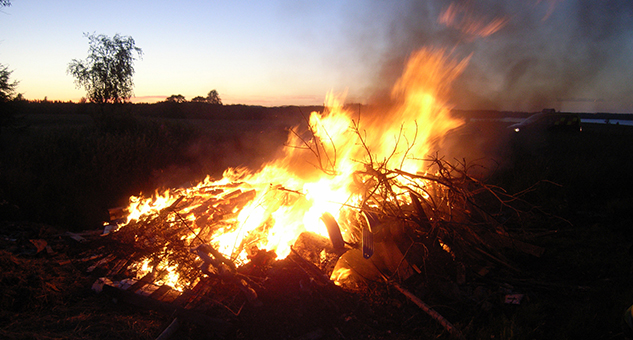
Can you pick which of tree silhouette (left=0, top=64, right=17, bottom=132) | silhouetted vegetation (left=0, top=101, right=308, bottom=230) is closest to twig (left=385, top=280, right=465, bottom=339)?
silhouetted vegetation (left=0, top=101, right=308, bottom=230)

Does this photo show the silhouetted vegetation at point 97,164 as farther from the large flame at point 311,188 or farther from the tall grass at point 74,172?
the large flame at point 311,188

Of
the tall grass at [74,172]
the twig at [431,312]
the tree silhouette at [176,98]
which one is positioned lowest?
the twig at [431,312]

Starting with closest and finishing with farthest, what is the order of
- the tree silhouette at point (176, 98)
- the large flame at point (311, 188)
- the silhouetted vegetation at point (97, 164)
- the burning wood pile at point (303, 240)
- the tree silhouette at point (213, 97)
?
the burning wood pile at point (303, 240)
the large flame at point (311, 188)
the silhouetted vegetation at point (97, 164)
the tree silhouette at point (176, 98)
the tree silhouette at point (213, 97)

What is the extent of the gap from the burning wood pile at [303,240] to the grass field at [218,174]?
0.32 meters

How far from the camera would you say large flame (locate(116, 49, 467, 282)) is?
476 cm

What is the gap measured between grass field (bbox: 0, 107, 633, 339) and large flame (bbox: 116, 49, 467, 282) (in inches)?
58.1

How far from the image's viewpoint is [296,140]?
15.6 metres

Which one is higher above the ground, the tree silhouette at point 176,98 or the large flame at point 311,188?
the tree silhouette at point 176,98

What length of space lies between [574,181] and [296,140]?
11.2 m

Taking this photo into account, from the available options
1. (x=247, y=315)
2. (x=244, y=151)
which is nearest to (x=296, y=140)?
(x=244, y=151)

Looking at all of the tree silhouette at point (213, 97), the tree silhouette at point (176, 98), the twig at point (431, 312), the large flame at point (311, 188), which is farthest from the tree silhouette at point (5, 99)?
the tree silhouette at point (213, 97)

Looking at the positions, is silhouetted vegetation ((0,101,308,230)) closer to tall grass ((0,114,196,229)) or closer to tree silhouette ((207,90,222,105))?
tall grass ((0,114,196,229))

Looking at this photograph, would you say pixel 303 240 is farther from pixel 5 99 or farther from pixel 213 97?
pixel 213 97

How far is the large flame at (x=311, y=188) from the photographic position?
4.76 m
